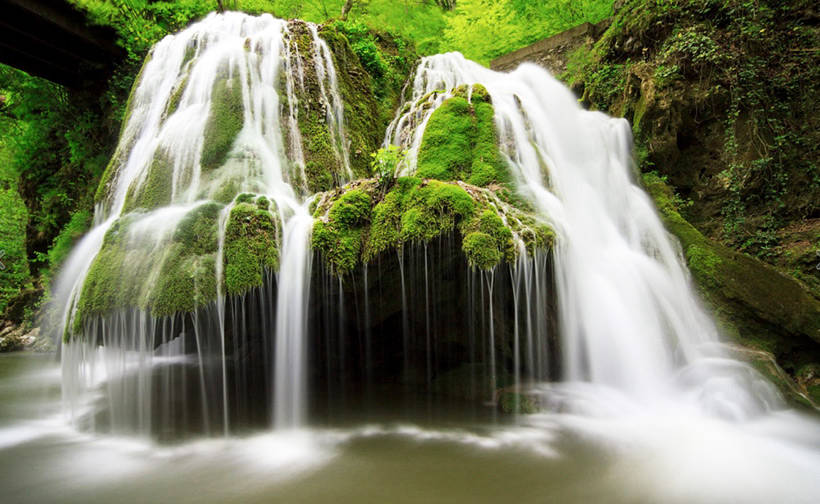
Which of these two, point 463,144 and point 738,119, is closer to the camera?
point 463,144

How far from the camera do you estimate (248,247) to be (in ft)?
12.9

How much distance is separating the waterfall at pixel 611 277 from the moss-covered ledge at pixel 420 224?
386mm

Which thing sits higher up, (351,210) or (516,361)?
(351,210)

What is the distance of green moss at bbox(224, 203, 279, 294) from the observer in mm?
3797

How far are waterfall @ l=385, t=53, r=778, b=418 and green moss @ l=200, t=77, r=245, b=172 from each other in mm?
→ 2723

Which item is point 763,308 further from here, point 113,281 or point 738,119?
point 113,281

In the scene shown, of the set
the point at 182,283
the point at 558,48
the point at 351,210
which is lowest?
the point at 182,283

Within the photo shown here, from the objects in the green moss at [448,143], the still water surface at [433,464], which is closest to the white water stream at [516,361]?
the still water surface at [433,464]

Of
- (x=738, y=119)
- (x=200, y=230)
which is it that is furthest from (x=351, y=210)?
(x=738, y=119)

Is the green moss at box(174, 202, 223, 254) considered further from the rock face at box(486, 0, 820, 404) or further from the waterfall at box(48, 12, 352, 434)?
the rock face at box(486, 0, 820, 404)

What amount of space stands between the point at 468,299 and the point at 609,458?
183 cm

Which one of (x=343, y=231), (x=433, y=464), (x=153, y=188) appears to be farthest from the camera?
(x=153, y=188)

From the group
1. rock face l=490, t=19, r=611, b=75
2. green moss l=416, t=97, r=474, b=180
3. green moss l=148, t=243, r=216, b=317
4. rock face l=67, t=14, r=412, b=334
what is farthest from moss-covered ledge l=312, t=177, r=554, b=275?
rock face l=490, t=19, r=611, b=75

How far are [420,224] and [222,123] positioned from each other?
13.0 ft
